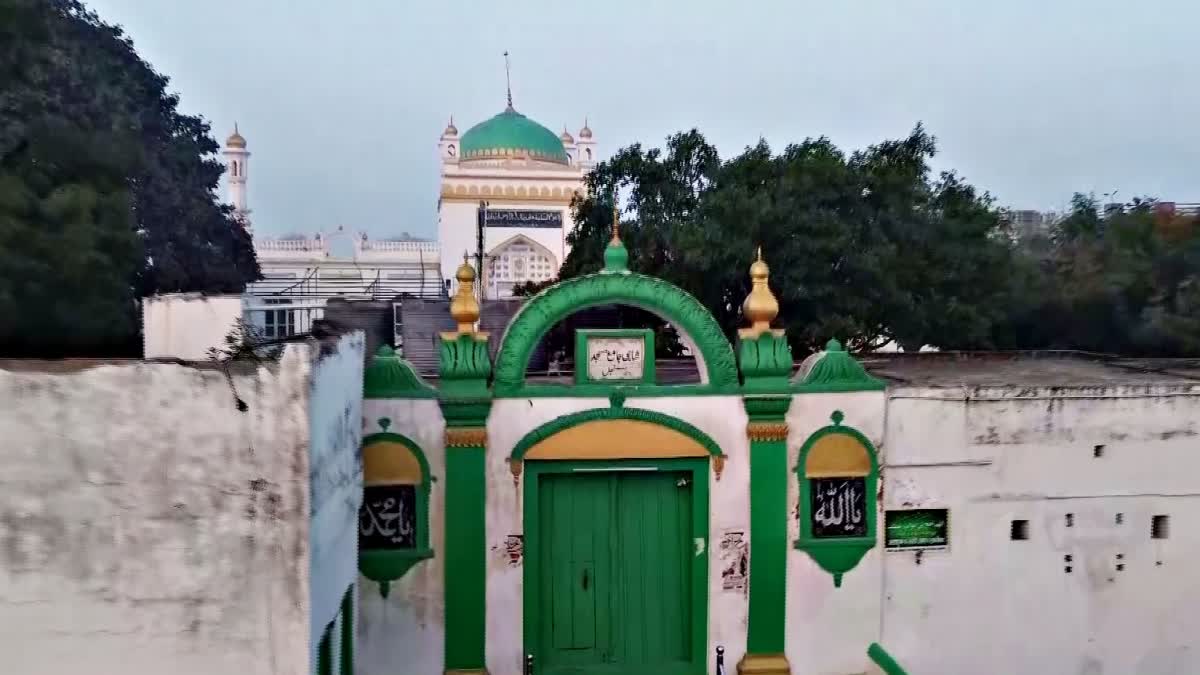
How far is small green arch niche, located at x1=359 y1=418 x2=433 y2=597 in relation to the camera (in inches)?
305

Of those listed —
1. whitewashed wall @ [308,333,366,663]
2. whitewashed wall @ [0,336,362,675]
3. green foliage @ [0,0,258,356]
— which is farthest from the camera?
green foliage @ [0,0,258,356]

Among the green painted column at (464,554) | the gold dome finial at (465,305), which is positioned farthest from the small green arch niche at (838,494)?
the gold dome finial at (465,305)

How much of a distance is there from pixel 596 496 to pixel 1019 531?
388cm

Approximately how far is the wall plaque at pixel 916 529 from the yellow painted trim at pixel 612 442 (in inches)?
79.4

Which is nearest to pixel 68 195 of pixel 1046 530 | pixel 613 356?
pixel 613 356

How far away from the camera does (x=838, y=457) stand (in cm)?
812

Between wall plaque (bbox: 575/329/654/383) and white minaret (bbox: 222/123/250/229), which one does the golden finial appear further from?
white minaret (bbox: 222/123/250/229)

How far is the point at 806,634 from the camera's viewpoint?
811cm

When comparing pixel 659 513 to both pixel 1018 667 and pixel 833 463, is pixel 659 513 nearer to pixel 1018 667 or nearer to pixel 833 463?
pixel 833 463

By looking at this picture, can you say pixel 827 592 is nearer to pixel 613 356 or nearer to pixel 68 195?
pixel 613 356

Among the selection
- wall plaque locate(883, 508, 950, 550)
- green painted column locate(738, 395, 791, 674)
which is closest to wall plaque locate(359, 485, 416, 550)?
green painted column locate(738, 395, 791, 674)

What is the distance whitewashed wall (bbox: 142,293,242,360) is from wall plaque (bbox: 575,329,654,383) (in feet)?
9.44

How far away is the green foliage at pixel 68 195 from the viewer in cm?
1087

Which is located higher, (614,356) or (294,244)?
(294,244)
